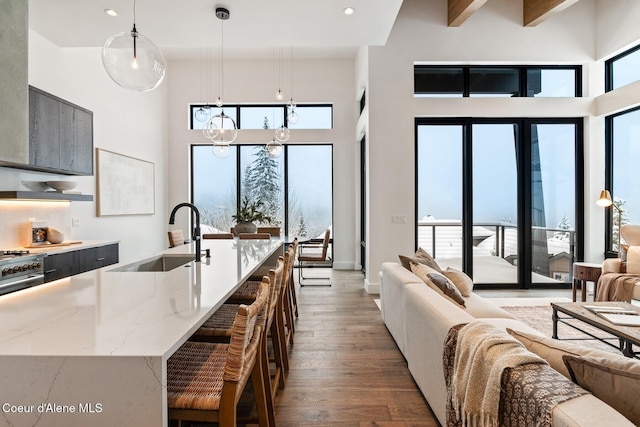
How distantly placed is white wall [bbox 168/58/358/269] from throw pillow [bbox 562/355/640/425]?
5.91 metres

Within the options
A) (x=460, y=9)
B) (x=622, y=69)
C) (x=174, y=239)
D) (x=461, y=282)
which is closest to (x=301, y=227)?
(x=174, y=239)

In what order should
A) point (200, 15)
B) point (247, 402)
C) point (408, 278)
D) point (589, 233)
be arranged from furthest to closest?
point (589, 233), point (200, 15), point (408, 278), point (247, 402)

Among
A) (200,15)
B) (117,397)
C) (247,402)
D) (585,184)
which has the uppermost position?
(200,15)

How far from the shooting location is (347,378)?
2.54m

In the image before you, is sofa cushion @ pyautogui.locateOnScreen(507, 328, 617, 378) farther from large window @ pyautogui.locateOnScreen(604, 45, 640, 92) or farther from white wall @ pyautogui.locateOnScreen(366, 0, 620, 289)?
large window @ pyautogui.locateOnScreen(604, 45, 640, 92)

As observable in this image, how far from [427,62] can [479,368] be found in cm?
493

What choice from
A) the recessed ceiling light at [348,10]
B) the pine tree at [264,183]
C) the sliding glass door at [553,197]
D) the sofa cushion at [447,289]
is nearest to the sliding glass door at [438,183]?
the sliding glass door at [553,197]

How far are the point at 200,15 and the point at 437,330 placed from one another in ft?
12.9

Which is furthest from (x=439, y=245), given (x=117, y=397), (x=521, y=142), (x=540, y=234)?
(x=117, y=397)

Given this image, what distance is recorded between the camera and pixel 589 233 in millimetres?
5145

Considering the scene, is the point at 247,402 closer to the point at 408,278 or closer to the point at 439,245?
the point at 408,278

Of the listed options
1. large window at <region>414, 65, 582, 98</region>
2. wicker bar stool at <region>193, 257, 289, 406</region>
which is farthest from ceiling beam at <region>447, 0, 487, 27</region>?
wicker bar stool at <region>193, 257, 289, 406</region>

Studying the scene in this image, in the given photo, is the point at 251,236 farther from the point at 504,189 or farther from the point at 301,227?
the point at 504,189

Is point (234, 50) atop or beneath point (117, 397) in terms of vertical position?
atop
